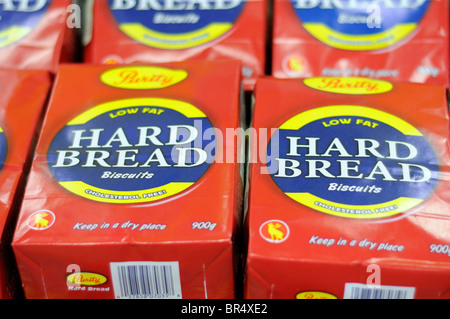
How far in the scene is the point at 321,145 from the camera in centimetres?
100

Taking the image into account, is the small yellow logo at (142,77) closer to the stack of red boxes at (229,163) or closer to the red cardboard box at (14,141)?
the stack of red boxes at (229,163)

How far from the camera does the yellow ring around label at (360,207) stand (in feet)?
2.94

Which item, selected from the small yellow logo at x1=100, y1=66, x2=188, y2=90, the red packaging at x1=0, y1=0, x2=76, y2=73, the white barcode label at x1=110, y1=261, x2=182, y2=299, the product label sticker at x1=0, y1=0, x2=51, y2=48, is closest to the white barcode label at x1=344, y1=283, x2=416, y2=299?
the white barcode label at x1=110, y1=261, x2=182, y2=299

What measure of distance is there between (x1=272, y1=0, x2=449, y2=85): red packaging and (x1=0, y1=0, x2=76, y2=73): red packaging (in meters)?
0.52

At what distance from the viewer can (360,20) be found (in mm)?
1294

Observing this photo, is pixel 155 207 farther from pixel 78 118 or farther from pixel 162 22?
pixel 162 22

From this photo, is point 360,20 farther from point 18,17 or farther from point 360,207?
point 18,17

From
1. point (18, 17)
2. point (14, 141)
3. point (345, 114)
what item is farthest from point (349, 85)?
point (18, 17)

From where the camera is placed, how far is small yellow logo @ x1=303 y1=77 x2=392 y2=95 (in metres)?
1.09

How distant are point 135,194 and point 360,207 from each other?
1.28 feet

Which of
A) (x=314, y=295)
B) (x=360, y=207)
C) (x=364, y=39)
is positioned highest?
(x=364, y=39)

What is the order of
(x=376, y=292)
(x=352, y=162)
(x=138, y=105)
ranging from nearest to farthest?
(x=376, y=292)
(x=352, y=162)
(x=138, y=105)

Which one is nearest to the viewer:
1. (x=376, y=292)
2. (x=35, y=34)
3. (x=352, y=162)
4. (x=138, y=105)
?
(x=376, y=292)

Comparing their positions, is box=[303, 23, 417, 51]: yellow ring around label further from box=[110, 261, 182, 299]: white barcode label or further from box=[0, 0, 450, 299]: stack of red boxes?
box=[110, 261, 182, 299]: white barcode label
